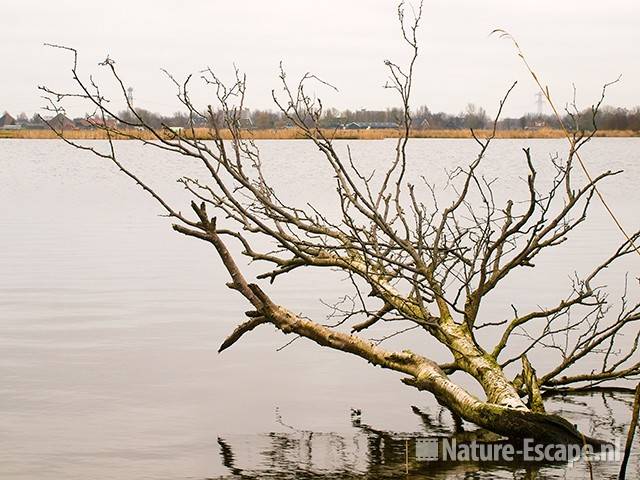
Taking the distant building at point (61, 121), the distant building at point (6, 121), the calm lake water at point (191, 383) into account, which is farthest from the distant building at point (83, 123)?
the distant building at point (6, 121)

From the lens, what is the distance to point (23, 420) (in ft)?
26.0

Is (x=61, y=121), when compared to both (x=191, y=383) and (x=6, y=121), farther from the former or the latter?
(x=6, y=121)

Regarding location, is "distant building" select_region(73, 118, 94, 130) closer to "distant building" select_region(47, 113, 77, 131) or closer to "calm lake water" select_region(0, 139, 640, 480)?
"distant building" select_region(47, 113, 77, 131)

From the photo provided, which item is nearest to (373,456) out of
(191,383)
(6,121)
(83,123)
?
(191,383)

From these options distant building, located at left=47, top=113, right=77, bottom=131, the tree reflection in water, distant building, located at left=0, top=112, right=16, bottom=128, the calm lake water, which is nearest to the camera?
the tree reflection in water

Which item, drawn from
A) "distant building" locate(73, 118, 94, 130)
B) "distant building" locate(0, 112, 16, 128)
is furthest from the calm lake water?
"distant building" locate(0, 112, 16, 128)

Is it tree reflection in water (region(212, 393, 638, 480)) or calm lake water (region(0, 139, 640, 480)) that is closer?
tree reflection in water (region(212, 393, 638, 480))

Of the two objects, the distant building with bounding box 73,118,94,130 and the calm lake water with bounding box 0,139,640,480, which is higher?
the distant building with bounding box 73,118,94,130

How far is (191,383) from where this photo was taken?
9.15 metres

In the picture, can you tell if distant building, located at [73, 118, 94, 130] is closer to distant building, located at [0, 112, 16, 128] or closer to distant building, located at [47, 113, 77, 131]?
distant building, located at [47, 113, 77, 131]

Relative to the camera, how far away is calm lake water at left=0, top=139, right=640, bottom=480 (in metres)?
7.02

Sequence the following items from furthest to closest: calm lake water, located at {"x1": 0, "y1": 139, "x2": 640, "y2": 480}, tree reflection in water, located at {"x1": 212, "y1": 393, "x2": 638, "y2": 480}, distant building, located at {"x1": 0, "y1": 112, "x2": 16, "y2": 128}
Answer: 1. distant building, located at {"x1": 0, "y1": 112, "x2": 16, "y2": 128}
2. calm lake water, located at {"x1": 0, "y1": 139, "x2": 640, "y2": 480}
3. tree reflection in water, located at {"x1": 212, "y1": 393, "x2": 638, "y2": 480}

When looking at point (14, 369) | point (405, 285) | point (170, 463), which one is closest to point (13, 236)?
point (405, 285)

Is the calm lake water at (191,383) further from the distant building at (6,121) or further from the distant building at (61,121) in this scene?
the distant building at (6,121)
